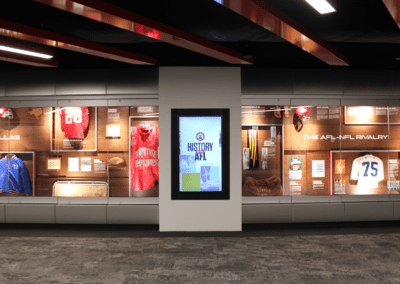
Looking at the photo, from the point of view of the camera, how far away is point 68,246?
4922 millimetres

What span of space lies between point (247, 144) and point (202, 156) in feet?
4.00

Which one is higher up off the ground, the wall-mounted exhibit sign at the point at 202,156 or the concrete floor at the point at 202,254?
the wall-mounted exhibit sign at the point at 202,156

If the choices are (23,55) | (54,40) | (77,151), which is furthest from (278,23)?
(77,151)

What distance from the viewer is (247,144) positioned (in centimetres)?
629

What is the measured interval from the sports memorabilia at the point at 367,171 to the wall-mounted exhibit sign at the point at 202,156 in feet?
11.2

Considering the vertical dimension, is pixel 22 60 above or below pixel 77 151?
above

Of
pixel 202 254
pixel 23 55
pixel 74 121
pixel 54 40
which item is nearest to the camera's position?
pixel 54 40

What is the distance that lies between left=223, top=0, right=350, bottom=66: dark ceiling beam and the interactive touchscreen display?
7.71ft

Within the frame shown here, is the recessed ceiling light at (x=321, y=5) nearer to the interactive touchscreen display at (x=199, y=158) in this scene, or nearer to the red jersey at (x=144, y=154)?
the interactive touchscreen display at (x=199, y=158)

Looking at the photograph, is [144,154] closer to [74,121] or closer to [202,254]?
[74,121]

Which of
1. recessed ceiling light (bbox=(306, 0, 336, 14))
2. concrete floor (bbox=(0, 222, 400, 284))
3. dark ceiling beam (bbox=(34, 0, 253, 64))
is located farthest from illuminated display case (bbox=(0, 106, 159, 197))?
recessed ceiling light (bbox=(306, 0, 336, 14))

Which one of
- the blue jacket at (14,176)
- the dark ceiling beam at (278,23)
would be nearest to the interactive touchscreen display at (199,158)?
the dark ceiling beam at (278,23)

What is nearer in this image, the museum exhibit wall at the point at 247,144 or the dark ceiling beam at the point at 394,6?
the dark ceiling beam at the point at 394,6

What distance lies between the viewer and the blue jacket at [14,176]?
6438 mm
